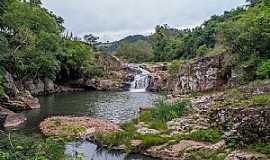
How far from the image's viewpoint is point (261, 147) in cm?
2017

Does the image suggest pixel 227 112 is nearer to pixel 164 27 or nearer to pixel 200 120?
pixel 200 120

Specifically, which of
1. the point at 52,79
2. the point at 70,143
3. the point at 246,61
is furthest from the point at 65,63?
the point at 70,143

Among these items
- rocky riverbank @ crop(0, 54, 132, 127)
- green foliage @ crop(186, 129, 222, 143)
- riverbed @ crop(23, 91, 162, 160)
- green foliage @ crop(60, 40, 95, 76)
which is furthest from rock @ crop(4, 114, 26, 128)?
green foliage @ crop(60, 40, 95, 76)

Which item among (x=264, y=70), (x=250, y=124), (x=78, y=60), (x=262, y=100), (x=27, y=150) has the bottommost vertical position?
(x=250, y=124)

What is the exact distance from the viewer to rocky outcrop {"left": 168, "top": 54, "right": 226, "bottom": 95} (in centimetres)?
3981

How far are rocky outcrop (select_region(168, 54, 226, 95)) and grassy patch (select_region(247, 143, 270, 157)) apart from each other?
18.5m

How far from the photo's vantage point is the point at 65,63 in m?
63.6

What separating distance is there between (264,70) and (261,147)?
11.1m

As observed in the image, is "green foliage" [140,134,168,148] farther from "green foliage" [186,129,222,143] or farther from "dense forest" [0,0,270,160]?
"green foliage" [186,129,222,143]

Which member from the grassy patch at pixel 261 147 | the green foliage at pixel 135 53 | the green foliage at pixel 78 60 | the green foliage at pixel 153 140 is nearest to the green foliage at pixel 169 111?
the green foliage at pixel 153 140

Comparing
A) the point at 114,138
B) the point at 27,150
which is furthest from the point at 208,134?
the point at 27,150

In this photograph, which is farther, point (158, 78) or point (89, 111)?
point (158, 78)

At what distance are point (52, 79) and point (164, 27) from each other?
2571 inches

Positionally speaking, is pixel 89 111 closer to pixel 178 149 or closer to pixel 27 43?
pixel 27 43
